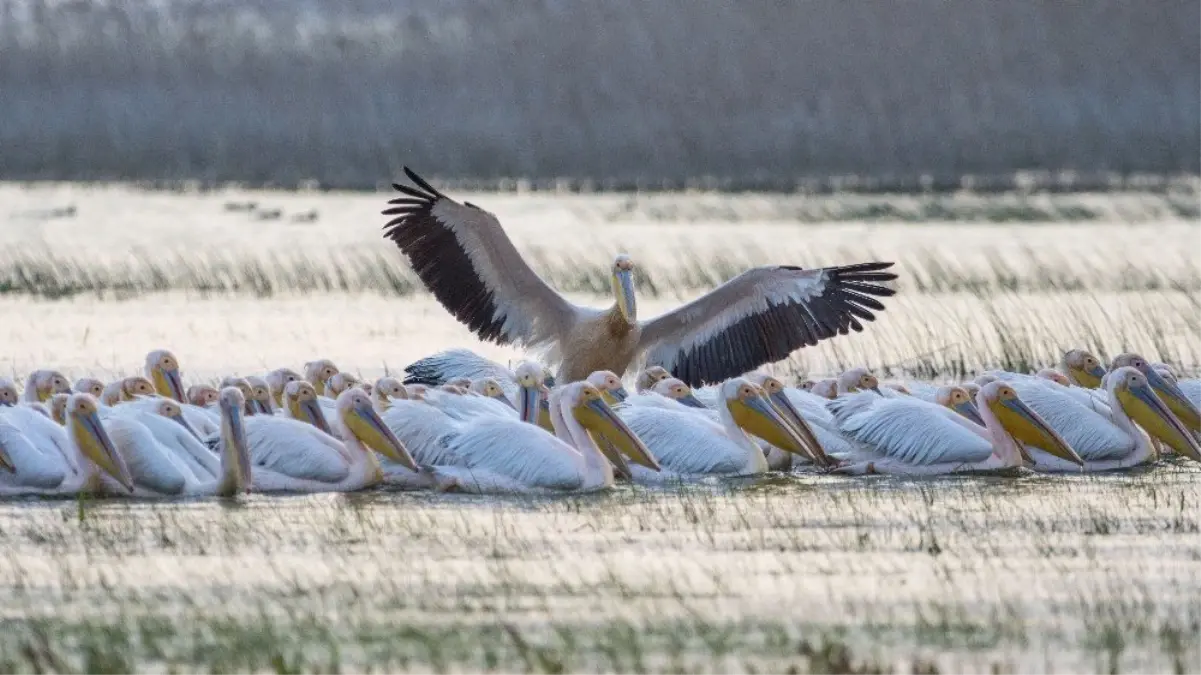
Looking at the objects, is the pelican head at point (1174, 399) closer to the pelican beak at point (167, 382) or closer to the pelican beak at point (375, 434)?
the pelican beak at point (375, 434)

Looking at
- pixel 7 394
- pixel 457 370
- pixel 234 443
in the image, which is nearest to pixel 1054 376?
pixel 457 370

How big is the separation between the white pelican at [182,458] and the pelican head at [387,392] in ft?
3.59

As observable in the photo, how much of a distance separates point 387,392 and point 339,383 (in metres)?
0.30

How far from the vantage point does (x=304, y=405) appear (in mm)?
9141

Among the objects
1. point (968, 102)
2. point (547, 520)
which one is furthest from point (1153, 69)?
point (547, 520)

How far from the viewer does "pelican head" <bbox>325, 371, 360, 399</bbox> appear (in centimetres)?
998

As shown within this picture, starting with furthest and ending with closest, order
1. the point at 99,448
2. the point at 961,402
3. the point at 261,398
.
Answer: the point at 961,402 → the point at 261,398 → the point at 99,448

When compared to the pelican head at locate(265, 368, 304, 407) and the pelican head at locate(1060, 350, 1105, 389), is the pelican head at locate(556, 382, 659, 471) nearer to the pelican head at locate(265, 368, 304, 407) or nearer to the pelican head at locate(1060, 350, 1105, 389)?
the pelican head at locate(265, 368, 304, 407)

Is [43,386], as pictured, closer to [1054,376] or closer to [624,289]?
[624,289]

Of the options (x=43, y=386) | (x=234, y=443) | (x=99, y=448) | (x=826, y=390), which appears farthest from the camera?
(x=826, y=390)

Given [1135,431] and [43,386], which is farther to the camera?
[43,386]

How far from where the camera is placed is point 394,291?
1598 centimetres

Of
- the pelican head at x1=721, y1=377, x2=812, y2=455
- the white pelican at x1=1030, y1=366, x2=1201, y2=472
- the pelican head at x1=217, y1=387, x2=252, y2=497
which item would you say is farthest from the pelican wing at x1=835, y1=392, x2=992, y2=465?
the pelican head at x1=217, y1=387, x2=252, y2=497

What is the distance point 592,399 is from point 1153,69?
20.7m
